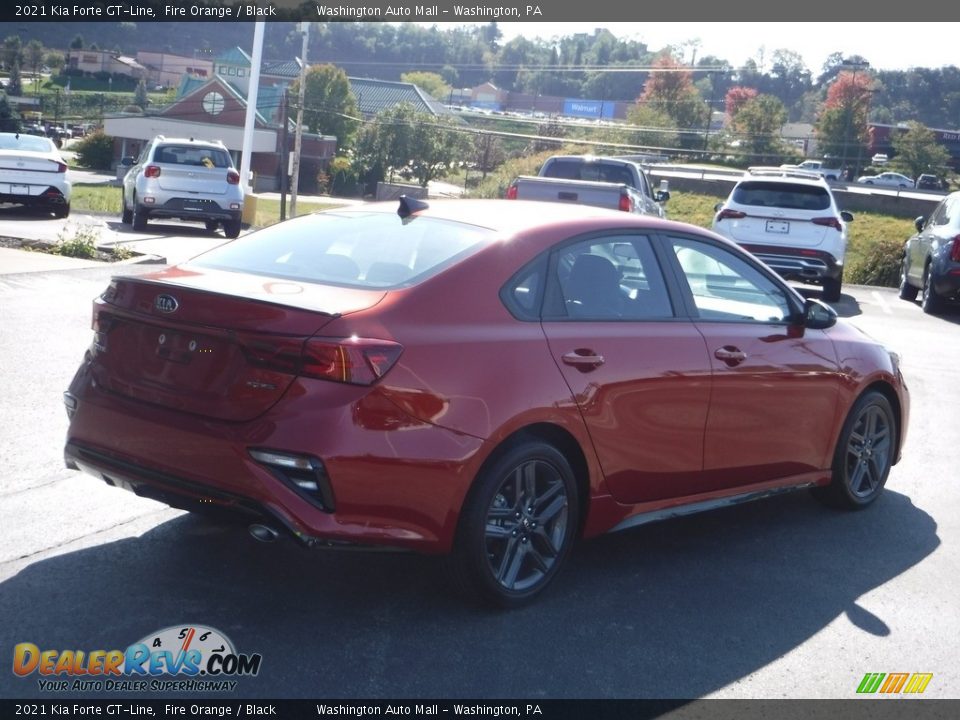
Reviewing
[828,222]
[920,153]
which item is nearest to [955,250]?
[828,222]

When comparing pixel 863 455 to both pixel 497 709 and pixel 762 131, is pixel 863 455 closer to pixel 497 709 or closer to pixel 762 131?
pixel 497 709

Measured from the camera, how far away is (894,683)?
4.57m

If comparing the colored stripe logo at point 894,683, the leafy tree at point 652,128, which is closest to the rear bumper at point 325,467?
the colored stripe logo at point 894,683

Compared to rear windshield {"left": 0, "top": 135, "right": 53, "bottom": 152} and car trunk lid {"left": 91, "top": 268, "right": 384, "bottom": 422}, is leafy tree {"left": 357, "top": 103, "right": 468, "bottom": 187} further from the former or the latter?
car trunk lid {"left": 91, "top": 268, "right": 384, "bottom": 422}

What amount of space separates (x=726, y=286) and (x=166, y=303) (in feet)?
9.38

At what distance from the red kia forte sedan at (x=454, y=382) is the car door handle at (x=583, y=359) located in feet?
0.04

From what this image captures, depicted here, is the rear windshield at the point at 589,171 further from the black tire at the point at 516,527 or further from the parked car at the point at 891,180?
Answer: the parked car at the point at 891,180

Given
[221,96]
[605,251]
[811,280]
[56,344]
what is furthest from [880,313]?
[221,96]

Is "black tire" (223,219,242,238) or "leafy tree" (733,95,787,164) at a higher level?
"leafy tree" (733,95,787,164)

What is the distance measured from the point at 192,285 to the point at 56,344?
17.9 ft

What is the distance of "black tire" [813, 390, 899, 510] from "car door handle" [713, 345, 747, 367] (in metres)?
1.18

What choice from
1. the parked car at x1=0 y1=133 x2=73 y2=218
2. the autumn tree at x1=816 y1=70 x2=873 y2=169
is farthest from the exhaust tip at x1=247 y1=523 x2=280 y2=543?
the autumn tree at x1=816 y1=70 x2=873 y2=169

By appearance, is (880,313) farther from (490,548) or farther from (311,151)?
(311,151)

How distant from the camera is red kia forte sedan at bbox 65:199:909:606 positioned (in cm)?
432
